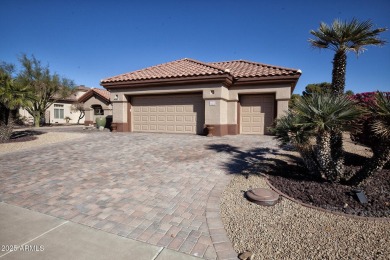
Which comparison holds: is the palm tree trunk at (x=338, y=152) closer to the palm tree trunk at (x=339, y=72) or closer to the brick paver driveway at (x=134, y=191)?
the palm tree trunk at (x=339, y=72)

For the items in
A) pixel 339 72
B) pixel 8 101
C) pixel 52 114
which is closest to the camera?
pixel 339 72

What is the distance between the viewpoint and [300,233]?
3.01 metres

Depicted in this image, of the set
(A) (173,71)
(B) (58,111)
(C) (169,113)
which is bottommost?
(C) (169,113)

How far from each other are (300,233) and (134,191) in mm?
3179

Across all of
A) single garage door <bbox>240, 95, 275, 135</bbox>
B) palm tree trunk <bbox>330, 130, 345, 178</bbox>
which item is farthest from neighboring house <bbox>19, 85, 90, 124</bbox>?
palm tree trunk <bbox>330, 130, 345, 178</bbox>

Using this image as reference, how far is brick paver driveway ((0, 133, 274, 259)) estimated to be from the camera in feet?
10.0

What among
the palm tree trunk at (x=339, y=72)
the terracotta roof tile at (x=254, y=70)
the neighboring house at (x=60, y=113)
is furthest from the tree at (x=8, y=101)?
the neighboring house at (x=60, y=113)

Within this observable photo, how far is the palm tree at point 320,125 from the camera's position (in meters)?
4.40

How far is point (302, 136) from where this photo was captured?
470 cm

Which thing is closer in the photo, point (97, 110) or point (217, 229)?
point (217, 229)

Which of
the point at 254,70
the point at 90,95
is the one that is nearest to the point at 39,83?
the point at 90,95

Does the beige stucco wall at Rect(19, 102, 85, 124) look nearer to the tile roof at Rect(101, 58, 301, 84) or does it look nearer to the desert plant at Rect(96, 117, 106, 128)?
the desert plant at Rect(96, 117, 106, 128)

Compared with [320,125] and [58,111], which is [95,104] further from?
[320,125]

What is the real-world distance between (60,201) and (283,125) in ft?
16.6
